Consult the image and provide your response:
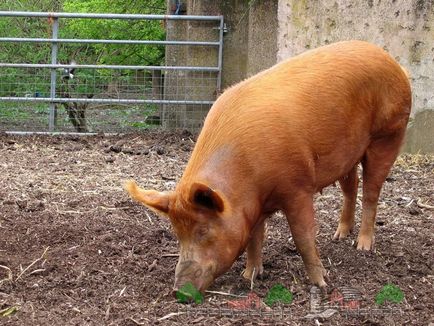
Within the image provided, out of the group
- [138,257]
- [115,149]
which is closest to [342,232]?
[138,257]

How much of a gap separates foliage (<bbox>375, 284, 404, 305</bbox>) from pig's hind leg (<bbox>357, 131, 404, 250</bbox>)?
0.88 meters

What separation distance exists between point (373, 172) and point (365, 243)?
1.59 feet

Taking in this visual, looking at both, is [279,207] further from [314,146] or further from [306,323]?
[306,323]

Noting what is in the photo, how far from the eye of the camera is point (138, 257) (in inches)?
205

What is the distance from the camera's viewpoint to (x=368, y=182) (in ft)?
18.2

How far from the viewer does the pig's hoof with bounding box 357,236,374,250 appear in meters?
5.51

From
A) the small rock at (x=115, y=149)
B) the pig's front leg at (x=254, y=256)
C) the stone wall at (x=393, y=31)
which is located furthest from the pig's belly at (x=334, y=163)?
the small rock at (x=115, y=149)

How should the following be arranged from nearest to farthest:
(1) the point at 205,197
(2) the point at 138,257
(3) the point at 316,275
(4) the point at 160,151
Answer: (1) the point at 205,197 → (3) the point at 316,275 → (2) the point at 138,257 → (4) the point at 160,151

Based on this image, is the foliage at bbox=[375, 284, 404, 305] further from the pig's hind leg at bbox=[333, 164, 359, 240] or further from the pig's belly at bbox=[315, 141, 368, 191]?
the pig's hind leg at bbox=[333, 164, 359, 240]

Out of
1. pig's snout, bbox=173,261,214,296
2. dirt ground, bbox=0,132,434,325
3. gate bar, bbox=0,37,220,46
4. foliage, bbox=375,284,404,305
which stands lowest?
dirt ground, bbox=0,132,434,325

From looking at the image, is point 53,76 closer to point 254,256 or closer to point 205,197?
point 254,256

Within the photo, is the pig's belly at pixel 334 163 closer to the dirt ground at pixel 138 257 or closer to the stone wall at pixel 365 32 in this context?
the dirt ground at pixel 138 257

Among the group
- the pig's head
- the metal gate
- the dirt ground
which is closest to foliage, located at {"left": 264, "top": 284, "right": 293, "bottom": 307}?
the dirt ground

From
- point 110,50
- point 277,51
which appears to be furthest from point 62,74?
point 277,51
